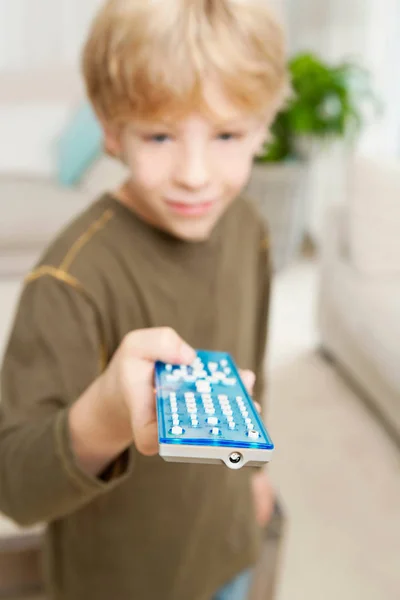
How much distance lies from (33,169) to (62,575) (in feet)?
5.95

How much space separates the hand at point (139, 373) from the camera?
0.39 m

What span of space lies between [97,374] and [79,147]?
1.69m

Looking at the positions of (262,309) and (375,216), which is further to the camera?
(375,216)

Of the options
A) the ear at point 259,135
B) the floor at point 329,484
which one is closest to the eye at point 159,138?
the ear at point 259,135

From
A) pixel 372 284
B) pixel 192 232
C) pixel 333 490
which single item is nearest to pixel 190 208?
pixel 192 232

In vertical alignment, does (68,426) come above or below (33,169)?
above

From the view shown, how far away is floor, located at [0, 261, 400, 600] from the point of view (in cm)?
119

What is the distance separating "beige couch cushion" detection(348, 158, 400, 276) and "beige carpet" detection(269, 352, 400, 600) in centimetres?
38

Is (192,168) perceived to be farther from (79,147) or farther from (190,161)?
(79,147)

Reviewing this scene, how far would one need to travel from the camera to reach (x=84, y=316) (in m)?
0.54

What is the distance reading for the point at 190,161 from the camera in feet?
1.72

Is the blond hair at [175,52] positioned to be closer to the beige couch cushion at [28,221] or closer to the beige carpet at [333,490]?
the beige carpet at [333,490]

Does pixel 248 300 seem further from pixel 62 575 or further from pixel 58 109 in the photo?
pixel 58 109

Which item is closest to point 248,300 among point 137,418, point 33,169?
point 137,418
